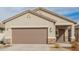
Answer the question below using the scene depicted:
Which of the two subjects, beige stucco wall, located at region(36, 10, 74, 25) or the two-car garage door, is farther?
the two-car garage door

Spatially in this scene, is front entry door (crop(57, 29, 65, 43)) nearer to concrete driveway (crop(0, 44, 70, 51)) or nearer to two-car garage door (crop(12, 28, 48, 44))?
concrete driveway (crop(0, 44, 70, 51))

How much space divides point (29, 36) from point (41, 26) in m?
0.34

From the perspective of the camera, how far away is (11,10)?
510 cm

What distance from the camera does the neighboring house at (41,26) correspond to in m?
5.13

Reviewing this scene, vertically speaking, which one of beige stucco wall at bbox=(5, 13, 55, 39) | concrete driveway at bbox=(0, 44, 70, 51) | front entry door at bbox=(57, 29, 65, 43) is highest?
beige stucco wall at bbox=(5, 13, 55, 39)

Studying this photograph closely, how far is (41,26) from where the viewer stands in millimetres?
5172

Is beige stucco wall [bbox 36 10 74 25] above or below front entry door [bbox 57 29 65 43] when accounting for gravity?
above

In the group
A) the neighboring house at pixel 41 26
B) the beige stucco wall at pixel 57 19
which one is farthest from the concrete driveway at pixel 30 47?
the beige stucco wall at pixel 57 19

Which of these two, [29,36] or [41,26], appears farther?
[29,36]

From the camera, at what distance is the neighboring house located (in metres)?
5.13

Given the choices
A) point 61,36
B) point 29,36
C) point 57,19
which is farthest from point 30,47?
point 57,19

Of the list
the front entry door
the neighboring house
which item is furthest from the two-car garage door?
the front entry door

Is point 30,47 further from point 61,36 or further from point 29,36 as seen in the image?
point 61,36
